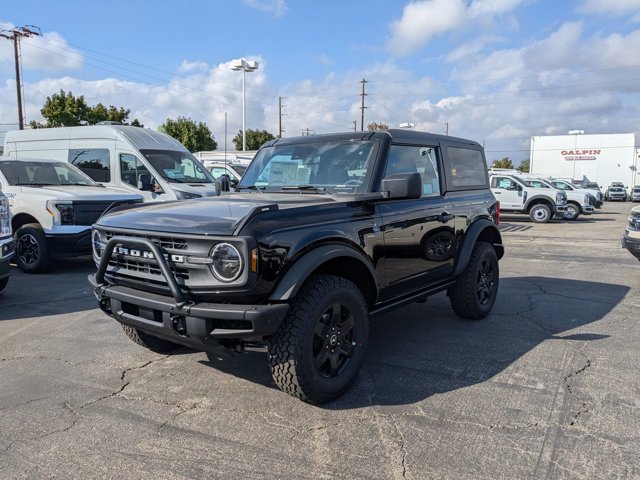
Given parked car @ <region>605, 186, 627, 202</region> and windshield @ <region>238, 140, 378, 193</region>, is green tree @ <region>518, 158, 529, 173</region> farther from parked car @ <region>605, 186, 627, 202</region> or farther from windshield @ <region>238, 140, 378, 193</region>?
windshield @ <region>238, 140, 378, 193</region>

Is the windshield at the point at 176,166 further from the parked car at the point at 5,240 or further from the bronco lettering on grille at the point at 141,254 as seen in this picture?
the bronco lettering on grille at the point at 141,254

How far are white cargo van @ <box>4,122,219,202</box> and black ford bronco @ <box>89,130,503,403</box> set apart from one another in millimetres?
5942

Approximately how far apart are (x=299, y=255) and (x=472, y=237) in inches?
103

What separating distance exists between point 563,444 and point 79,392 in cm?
332

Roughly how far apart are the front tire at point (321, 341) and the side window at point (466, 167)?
2.21 metres

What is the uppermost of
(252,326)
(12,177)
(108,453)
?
(12,177)

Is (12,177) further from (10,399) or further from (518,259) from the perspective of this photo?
(518,259)

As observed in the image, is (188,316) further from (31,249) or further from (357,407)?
(31,249)

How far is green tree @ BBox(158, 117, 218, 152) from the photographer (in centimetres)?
4416

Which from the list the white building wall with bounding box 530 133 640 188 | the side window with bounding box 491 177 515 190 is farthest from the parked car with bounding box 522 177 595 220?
the white building wall with bounding box 530 133 640 188

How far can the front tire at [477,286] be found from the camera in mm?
5309

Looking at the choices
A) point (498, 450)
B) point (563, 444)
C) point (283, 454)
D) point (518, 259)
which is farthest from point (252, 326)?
point (518, 259)

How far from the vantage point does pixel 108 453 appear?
2926mm

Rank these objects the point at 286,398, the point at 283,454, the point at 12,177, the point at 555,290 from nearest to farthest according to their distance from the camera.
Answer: the point at 283,454, the point at 286,398, the point at 555,290, the point at 12,177
